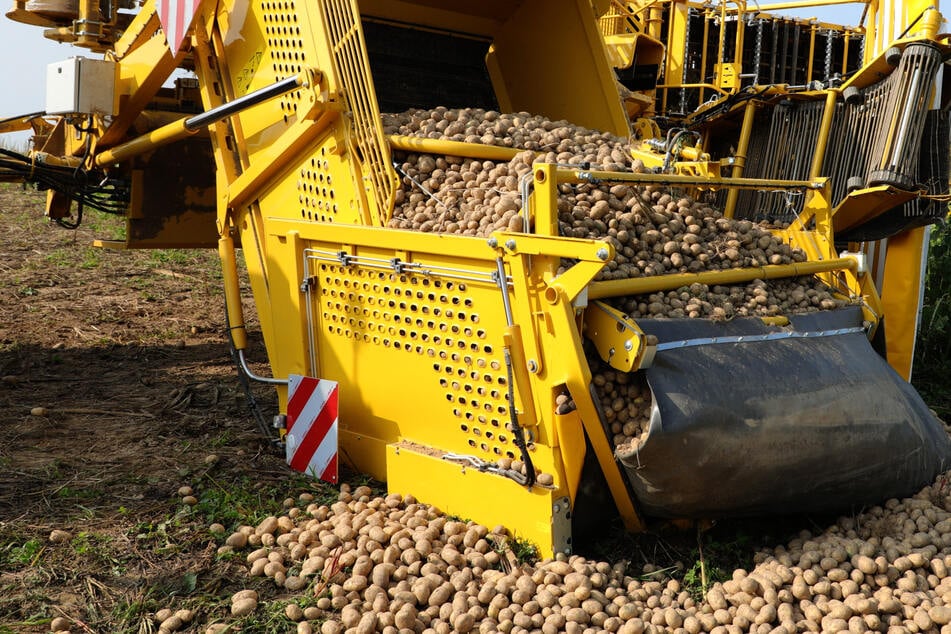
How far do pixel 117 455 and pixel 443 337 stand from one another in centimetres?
185

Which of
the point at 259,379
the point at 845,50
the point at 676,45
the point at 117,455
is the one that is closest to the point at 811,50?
the point at 845,50

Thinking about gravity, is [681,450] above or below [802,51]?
below

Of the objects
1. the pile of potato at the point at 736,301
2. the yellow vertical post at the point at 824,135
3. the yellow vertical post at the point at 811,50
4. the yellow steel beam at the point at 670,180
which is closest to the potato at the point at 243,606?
the pile of potato at the point at 736,301

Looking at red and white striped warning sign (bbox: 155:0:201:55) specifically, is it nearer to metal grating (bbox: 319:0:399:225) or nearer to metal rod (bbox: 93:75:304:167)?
metal rod (bbox: 93:75:304:167)

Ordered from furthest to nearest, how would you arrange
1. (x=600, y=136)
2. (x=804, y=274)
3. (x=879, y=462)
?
1. (x=600, y=136)
2. (x=804, y=274)
3. (x=879, y=462)

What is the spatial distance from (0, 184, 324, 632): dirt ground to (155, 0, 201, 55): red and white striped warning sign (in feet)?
6.27

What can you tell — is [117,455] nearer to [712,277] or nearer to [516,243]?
[516,243]

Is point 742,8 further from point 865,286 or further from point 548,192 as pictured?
point 548,192

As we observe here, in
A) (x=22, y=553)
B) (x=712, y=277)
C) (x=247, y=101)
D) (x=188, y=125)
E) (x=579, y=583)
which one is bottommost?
(x=22, y=553)

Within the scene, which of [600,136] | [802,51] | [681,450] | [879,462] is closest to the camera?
[681,450]

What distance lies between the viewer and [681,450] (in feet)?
10.4

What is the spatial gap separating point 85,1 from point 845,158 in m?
4.57

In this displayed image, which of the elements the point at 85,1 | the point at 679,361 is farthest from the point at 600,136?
the point at 85,1

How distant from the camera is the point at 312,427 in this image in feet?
13.7
